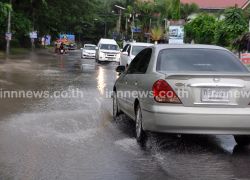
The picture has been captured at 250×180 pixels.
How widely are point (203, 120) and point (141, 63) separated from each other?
2.22 m

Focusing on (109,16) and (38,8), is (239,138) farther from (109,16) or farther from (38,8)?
(109,16)

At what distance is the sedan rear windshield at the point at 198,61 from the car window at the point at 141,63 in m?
0.35

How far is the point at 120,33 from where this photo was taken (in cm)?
11750

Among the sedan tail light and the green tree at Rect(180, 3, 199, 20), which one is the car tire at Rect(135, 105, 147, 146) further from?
the green tree at Rect(180, 3, 199, 20)

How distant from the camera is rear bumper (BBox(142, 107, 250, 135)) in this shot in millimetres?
7586

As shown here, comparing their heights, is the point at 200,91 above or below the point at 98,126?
above

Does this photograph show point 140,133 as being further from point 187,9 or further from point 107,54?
point 187,9

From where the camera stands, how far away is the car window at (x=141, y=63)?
904cm

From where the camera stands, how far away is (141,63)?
945 centimetres

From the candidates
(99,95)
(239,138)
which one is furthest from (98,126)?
(99,95)

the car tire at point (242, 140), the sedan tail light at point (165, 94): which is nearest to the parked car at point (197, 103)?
the sedan tail light at point (165, 94)

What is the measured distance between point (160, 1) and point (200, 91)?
70.8 meters

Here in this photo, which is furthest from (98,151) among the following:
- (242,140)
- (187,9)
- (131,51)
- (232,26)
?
(187,9)

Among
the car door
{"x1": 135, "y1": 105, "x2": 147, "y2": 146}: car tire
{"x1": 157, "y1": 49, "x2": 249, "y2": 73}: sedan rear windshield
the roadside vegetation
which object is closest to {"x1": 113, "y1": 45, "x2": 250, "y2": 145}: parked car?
{"x1": 135, "y1": 105, "x2": 147, "y2": 146}: car tire
